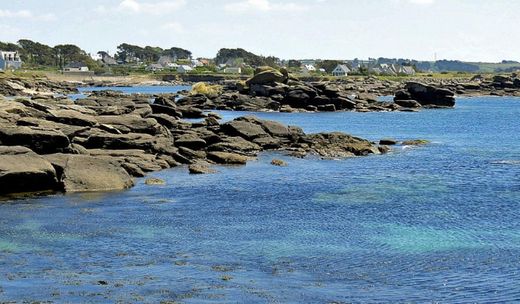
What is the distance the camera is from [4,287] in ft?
71.9

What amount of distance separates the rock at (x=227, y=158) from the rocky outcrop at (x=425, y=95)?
8455 centimetres

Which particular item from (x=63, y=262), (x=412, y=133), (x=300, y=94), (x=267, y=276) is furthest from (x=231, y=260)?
(x=300, y=94)

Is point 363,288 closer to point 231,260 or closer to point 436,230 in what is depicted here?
point 231,260

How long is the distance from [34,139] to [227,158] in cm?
1568

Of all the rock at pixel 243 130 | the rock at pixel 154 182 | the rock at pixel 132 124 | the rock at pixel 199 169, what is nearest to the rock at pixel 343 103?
the rock at pixel 243 130

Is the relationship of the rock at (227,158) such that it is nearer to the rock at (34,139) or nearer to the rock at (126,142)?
the rock at (126,142)

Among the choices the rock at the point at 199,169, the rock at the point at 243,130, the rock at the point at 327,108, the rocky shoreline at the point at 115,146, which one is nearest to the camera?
the rocky shoreline at the point at 115,146

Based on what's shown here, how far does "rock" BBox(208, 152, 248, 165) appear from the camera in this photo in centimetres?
5441

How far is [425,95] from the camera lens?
136750 millimetres

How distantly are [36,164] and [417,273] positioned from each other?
2548cm

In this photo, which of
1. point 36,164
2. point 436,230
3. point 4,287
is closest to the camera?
point 4,287

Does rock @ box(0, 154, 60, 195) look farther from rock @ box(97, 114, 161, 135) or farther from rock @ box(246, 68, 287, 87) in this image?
rock @ box(246, 68, 287, 87)

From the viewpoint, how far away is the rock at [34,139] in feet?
149

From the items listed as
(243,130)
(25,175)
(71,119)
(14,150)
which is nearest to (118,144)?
(71,119)
